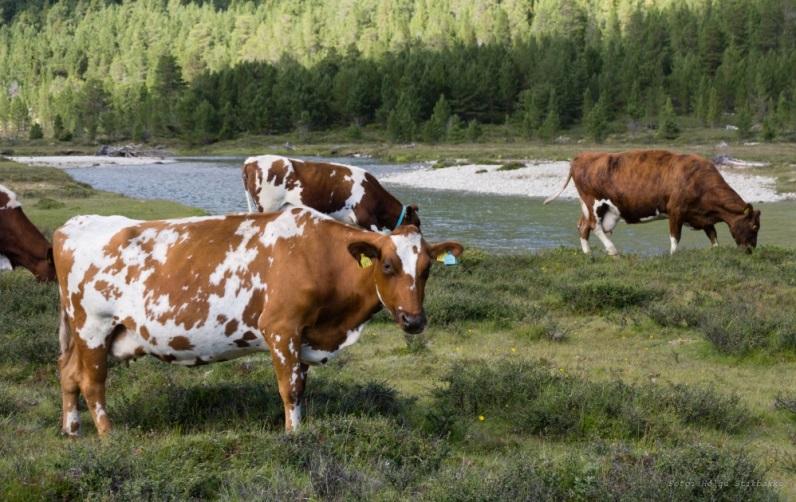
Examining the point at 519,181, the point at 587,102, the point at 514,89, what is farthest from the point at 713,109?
the point at 519,181

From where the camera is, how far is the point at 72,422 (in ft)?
24.1

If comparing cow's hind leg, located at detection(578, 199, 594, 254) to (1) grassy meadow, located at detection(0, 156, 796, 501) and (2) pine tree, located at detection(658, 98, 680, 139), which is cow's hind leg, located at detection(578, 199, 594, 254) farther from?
(2) pine tree, located at detection(658, 98, 680, 139)

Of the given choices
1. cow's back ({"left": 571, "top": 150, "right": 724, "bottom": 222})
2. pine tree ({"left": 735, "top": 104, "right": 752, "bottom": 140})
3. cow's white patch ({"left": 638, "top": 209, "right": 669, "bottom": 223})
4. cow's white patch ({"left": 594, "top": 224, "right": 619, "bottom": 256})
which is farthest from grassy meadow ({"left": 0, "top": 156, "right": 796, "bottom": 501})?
pine tree ({"left": 735, "top": 104, "right": 752, "bottom": 140})

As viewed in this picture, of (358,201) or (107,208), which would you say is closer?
(358,201)

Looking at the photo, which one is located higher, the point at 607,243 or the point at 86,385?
the point at 86,385

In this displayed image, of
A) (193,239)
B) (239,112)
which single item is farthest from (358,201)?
(239,112)

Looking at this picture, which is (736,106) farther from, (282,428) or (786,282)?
(282,428)

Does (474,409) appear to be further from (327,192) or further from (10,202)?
(327,192)

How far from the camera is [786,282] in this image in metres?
15.0

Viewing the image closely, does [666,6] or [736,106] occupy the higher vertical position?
[666,6]

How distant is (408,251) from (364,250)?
37 centimetres

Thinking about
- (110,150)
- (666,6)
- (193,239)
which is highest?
(666,6)

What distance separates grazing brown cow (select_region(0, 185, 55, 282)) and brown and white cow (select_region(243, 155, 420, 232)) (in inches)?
213

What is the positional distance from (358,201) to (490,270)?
3044mm
